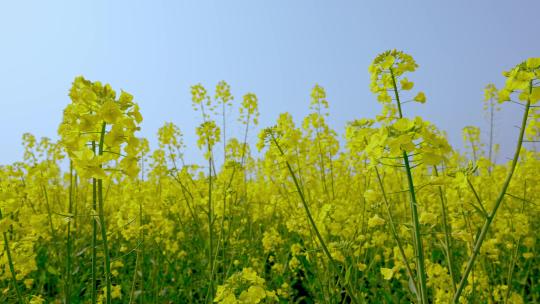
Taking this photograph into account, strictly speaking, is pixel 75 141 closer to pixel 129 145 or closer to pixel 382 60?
pixel 129 145

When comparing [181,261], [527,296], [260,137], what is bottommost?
[527,296]

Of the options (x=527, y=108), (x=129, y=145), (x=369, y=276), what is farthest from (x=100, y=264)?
(x=527, y=108)

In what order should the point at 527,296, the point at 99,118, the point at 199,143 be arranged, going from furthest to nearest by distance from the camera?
the point at 527,296 < the point at 199,143 < the point at 99,118

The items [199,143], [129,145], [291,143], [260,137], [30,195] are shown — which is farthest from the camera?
[30,195]

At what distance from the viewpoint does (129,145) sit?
5.41ft

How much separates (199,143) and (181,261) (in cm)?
233

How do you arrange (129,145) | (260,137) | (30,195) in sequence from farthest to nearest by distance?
(30,195)
(260,137)
(129,145)

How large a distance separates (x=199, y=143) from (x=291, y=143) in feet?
5.05

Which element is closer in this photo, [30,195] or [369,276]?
[369,276]

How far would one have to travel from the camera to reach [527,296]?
4289mm

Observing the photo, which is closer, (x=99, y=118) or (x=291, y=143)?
(x=99, y=118)

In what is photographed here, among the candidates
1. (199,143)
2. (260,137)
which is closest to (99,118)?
(260,137)

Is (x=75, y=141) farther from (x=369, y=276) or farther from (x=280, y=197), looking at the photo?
(x=369, y=276)

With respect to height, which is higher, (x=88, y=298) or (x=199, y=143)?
(x=199, y=143)
